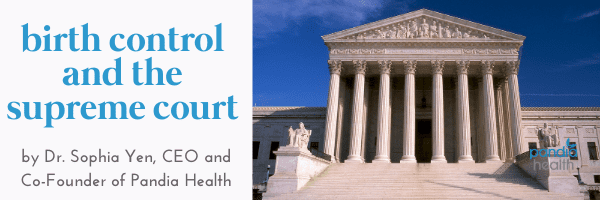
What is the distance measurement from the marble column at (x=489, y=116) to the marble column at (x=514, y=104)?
1.16m

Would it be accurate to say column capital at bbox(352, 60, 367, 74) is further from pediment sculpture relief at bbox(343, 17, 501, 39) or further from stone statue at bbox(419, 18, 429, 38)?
stone statue at bbox(419, 18, 429, 38)

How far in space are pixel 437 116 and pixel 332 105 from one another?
283 inches

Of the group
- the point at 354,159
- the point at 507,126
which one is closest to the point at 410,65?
the point at 354,159

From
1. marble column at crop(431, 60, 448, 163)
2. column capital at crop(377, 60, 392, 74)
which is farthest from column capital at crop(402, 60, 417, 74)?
marble column at crop(431, 60, 448, 163)

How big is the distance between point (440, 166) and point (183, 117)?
1784 cm

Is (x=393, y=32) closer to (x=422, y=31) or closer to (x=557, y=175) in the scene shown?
(x=422, y=31)

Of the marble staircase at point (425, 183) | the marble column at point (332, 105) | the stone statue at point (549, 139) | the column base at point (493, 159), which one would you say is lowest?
the marble staircase at point (425, 183)

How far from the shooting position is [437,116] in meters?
29.9

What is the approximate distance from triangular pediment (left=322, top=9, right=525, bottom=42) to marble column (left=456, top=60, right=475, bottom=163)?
2.19 metres

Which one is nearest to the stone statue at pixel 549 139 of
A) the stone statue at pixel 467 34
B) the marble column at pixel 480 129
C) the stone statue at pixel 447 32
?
the marble column at pixel 480 129

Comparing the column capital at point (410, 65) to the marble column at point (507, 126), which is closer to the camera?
the marble column at point (507, 126)

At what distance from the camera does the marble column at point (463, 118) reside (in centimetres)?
2856

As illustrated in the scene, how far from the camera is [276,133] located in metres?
41.0

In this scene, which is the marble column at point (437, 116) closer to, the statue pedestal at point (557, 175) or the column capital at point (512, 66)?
the column capital at point (512, 66)
